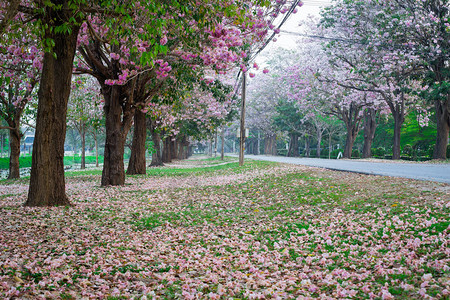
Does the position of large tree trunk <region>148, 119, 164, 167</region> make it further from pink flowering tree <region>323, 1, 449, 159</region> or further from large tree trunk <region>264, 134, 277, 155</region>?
large tree trunk <region>264, 134, 277, 155</region>

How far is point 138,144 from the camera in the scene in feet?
70.2

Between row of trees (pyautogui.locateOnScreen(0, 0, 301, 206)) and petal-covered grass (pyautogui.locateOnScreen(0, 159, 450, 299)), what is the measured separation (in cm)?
221

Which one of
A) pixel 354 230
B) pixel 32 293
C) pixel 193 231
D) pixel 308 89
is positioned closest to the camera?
pixel 32 293

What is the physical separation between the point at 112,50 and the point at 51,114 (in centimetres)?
610

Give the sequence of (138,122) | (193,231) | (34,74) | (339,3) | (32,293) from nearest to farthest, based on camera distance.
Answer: (32,293) → (193,231) → (34,74) → (138,122) → (339,3)

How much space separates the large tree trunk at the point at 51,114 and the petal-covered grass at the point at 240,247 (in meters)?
0.71

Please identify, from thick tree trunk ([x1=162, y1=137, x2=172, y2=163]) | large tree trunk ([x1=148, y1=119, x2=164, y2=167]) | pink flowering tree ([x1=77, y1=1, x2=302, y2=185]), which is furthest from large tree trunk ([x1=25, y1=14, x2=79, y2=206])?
thick tree trunk ([x1=162, y1=137, x2=172, y2=163])

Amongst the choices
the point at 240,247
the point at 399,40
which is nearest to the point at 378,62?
the point at 399,40

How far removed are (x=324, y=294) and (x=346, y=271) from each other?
960mm

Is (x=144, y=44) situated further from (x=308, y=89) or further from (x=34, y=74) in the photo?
(x=308, y=89)

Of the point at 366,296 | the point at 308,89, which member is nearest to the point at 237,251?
the point at 366,296

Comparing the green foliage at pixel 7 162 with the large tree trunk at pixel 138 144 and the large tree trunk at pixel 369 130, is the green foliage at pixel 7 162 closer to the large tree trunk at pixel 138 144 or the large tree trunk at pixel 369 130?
the large tree trunk at pixel 138 144

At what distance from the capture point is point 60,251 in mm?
5773

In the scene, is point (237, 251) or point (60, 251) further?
point (237, 251)
